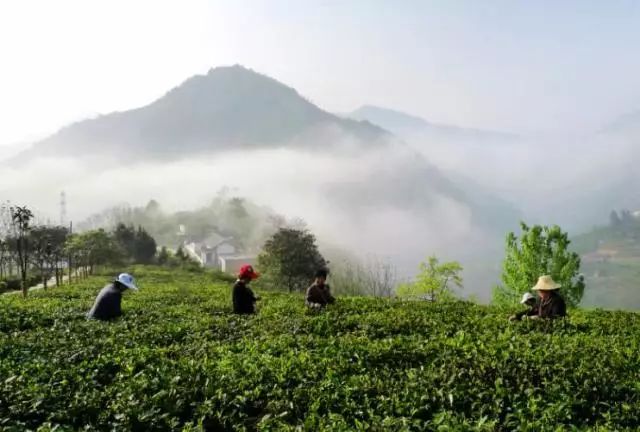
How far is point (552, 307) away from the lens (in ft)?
37.0

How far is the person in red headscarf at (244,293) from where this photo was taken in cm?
1258

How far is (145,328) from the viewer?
10172 mm

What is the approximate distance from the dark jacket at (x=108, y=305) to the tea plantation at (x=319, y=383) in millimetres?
2719

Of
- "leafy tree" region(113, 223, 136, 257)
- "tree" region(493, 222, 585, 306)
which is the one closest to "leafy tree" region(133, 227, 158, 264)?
"leafy tree" region(113, 223, 136, 257)

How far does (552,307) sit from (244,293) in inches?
283

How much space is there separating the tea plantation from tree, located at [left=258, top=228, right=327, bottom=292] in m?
44.0

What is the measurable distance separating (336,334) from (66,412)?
5439 millimetres

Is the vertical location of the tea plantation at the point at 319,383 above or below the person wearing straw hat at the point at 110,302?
below

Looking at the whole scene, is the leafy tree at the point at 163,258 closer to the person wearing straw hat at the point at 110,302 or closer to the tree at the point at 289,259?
the tree at the point at 289,259

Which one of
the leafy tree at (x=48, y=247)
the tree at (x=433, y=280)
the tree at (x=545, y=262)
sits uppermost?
the leafy tree at (x=48, y=247)

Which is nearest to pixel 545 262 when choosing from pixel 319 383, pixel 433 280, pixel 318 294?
pixel 433 280

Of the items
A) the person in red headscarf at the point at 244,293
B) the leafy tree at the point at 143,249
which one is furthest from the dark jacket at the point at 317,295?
the leafy tree at the point at 143,249

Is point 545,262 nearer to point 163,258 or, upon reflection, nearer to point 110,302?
point 110,302

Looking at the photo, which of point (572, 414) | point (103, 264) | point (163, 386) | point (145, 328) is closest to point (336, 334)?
point (145, 328)
